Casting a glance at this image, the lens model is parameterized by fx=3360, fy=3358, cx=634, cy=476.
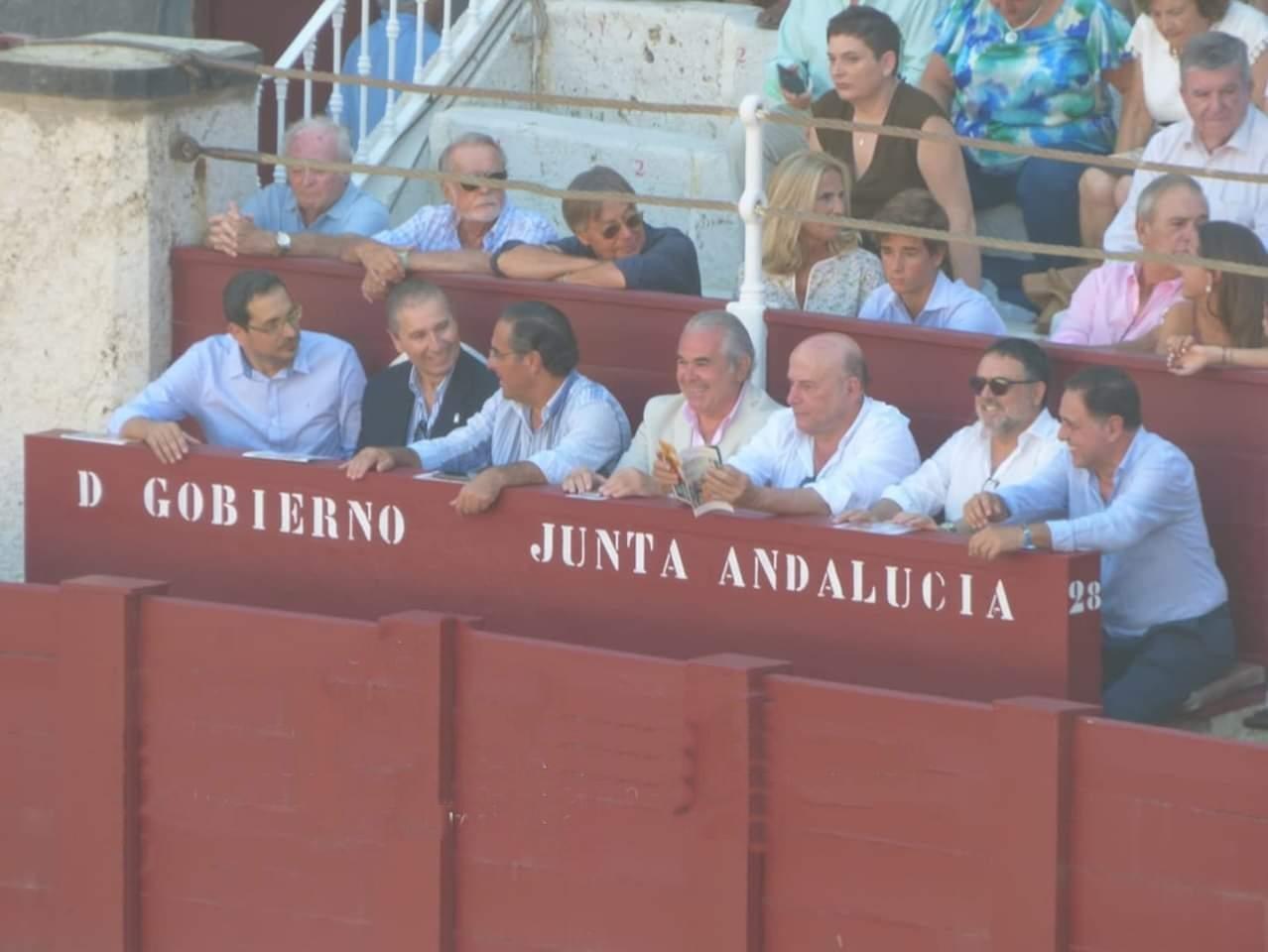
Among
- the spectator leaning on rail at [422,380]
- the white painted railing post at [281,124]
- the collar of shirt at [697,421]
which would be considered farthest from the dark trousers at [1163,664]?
the white painted railing post at [281,124]

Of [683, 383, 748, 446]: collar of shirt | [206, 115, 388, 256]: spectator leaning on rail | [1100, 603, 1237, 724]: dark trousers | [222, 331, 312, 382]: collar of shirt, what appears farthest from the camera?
[206, 115, 388, 256]: spectator leaning on rail

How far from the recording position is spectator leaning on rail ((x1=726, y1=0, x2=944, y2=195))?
412 inches

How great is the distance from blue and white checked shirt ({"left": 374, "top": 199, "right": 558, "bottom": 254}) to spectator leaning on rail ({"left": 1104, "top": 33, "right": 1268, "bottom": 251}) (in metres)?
1.69

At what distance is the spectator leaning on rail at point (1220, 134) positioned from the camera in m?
8.89

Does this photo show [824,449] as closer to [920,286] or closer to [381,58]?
[920,286]

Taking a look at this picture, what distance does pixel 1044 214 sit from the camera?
32.2 feet

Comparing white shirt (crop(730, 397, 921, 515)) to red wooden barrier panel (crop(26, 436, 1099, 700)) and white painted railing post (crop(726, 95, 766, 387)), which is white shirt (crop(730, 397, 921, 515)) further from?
white painted railing post (crop(726, 95, 766, 387))


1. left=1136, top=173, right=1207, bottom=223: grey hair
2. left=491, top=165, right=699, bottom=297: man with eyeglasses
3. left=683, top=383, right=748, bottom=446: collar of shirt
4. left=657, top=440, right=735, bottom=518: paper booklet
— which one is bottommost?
left=657, top=440, right=735, bottom=518: paper booklet

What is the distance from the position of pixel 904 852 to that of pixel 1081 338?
1.70 metres

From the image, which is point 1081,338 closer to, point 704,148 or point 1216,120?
point 1216,120

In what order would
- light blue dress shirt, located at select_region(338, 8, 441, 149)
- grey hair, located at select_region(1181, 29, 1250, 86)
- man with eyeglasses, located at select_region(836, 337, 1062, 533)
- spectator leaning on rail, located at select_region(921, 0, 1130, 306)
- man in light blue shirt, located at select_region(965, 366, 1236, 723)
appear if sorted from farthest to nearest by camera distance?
light blue dress shirt, located at select_region(338, 8, 441, 149), spectator leaning on rail, located at select_region(921, 0, 1130, 306), grey hair, located at select_region(1181, 29, 1250, 86), man with eyeglasses, located at select_region(836, 337, 1062, 533), man in light blue shirt, located at select_region(965, 366, 1236, 723)

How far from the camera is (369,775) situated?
27.6ft

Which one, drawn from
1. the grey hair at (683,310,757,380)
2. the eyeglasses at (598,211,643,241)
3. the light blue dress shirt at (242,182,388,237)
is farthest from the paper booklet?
the light blue dress shirt at (242,182,388,237)

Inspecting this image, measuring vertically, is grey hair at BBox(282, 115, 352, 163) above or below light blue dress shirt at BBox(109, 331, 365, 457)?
above
